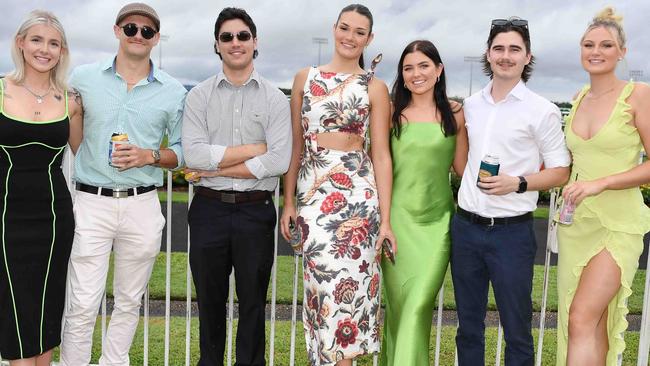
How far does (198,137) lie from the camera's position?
3.79m

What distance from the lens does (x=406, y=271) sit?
3838 mm

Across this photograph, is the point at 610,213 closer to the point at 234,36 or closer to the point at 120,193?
the point at 234,36

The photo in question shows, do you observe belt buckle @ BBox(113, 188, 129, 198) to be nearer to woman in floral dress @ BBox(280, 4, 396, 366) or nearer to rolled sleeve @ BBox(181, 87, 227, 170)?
Result: rolled sleeve @ BBox(181, 87, 227, 170)

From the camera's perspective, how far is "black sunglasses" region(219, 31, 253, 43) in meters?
3.75

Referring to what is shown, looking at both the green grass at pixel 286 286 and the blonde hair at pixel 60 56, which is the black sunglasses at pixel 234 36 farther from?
the green grass at pixel 286 286

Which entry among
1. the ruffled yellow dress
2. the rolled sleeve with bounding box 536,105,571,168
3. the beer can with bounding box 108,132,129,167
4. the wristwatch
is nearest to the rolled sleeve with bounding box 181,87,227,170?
the beer can with bounding box 108,132,129,167

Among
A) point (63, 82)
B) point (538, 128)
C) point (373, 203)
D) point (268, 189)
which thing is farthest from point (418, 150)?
point (63, 82)

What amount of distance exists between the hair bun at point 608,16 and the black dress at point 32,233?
3.10 meters

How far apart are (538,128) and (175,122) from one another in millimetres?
2173

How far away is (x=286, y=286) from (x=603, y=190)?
6220mm

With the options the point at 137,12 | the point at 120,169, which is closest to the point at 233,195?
the point at 120,169

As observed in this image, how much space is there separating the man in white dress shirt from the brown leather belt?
1221mm

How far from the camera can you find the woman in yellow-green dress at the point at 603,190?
3447 millimetres

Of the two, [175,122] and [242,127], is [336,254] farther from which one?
[175,122]
